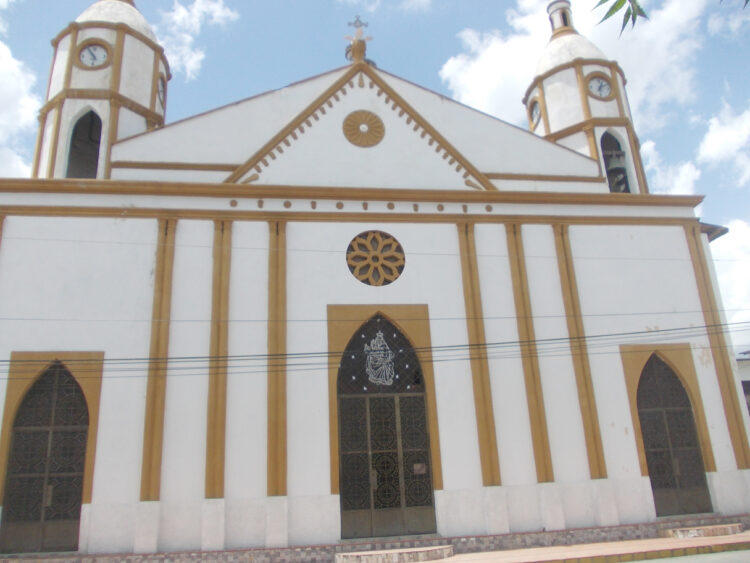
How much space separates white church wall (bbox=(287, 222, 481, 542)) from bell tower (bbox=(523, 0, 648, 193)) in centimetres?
488

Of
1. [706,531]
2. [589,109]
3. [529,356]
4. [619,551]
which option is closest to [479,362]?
[529,356]

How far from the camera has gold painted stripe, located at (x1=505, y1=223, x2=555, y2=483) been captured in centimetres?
1170

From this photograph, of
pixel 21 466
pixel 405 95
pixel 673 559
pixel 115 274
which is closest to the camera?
pixel 673 559

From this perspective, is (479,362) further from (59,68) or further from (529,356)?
(59,68)

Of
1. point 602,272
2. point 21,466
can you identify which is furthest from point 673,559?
point 21,466

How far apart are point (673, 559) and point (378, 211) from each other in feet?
25.8

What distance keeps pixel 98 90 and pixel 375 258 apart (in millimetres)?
7068

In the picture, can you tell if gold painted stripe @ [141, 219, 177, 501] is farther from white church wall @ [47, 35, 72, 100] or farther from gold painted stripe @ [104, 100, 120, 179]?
white church wall @ [47, 35, 72, 100]

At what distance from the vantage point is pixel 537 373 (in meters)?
12.2

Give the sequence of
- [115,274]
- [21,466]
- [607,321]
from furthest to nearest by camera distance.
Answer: [607,321]
[115,274]
[21,466]

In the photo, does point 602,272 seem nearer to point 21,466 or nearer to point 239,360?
point 239,360

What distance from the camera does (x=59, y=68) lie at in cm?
1421

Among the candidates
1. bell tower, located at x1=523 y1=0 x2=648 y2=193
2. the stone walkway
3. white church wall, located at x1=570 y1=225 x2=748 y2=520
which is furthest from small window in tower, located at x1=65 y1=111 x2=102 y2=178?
the stone walkway

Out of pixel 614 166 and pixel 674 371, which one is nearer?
pixel 674 371
